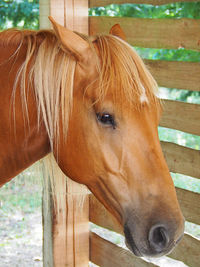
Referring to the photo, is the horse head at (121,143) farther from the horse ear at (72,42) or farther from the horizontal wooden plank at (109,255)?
the horizontal wooden plank at (109,255)

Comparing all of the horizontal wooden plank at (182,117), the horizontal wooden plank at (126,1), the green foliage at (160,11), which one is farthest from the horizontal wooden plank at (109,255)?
the green foliage at (160,11)

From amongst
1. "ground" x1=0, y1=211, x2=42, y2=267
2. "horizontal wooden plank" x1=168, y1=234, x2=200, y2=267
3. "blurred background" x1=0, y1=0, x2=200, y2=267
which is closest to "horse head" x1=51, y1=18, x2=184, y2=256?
"horizontal wooden plank" x1=168, y1=234, x2=200, y2=267

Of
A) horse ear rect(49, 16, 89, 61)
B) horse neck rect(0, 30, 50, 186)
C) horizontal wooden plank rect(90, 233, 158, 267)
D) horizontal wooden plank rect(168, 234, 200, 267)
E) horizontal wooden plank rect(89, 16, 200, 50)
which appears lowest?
horizontal wooden plank rect(90, 233, 158, 267)

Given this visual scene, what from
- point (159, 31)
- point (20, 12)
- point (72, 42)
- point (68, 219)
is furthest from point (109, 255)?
point (20, 12)

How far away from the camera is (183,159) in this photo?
2684mm

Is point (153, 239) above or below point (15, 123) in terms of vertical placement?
below

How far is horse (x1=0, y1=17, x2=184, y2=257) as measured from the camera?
1.75 meters

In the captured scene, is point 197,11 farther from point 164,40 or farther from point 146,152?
point 146,152

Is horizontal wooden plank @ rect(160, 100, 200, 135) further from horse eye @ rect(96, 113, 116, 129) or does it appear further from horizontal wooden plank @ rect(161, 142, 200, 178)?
horse eye @ rect(96, 113, 116, 129)

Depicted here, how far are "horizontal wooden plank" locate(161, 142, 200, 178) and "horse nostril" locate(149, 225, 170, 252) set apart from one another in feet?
3.04

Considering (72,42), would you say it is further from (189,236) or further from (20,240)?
(20,240)

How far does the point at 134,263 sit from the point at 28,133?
5.09 ft

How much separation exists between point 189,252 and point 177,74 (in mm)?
1111

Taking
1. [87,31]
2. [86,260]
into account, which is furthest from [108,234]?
[87,31]
